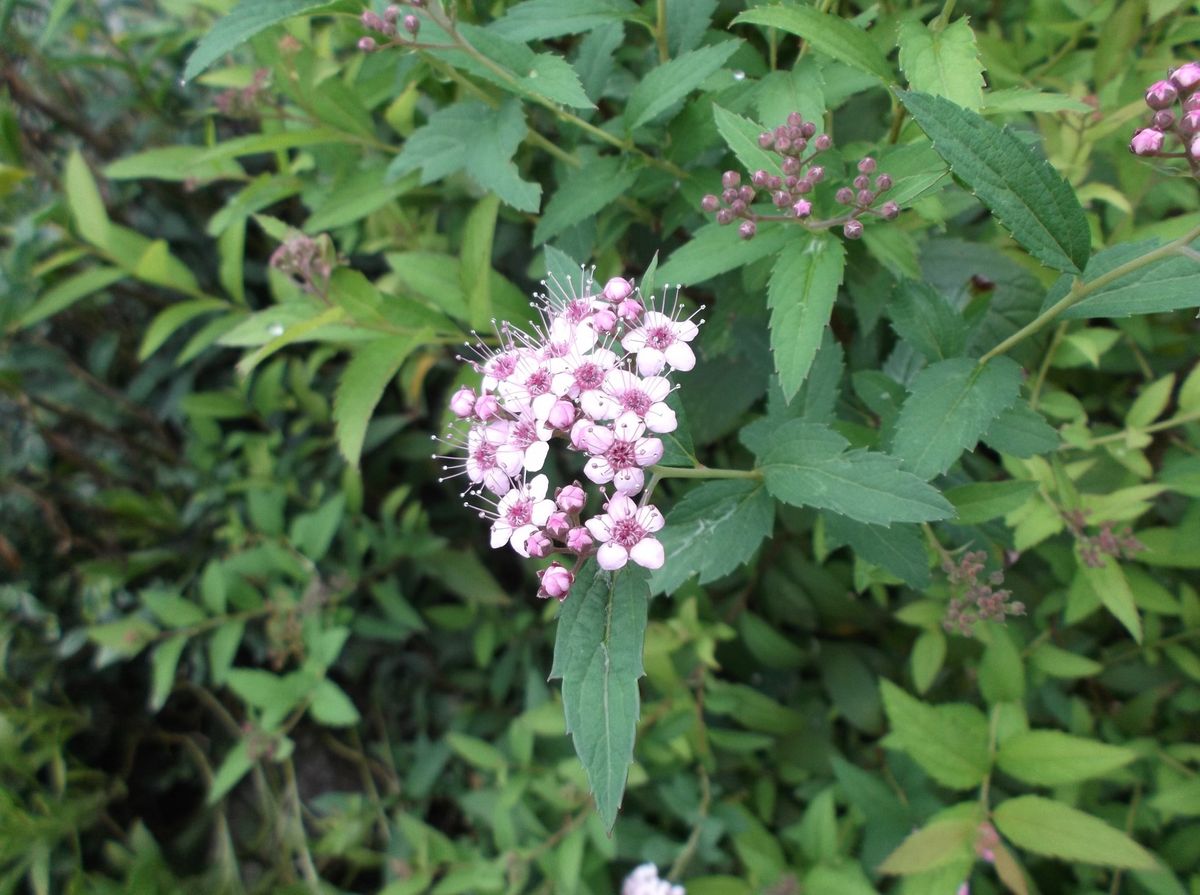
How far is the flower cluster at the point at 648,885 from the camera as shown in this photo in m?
1.94

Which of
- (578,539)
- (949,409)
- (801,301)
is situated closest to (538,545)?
(578,539)

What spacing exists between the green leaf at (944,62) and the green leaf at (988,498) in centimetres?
64

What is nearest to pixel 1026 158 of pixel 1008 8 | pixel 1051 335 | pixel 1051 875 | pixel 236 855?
pixel 1051 335

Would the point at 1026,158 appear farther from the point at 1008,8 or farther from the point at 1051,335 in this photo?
the point at 1008,8

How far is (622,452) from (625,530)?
112 mm

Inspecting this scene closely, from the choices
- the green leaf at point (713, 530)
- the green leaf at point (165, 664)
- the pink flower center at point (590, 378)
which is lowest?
the green leaf at point (165, 664)

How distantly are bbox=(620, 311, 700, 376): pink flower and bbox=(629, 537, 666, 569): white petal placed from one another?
0.27m

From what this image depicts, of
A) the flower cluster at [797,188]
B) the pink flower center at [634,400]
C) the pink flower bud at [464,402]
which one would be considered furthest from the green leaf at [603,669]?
the flower cluster at [797,188]

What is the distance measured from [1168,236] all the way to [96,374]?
9.62 ft

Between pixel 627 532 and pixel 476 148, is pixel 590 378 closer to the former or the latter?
pixel 627 532

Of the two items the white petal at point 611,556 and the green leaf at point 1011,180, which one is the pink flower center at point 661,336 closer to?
the white petal at point 611,556

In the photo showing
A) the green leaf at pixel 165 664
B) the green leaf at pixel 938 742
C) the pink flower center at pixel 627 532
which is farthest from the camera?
the green leaf at pixel 165 664

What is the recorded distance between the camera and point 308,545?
2.36 meters

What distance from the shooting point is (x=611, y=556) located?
3.62 ft
